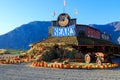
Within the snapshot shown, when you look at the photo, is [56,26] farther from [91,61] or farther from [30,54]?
[91,61]

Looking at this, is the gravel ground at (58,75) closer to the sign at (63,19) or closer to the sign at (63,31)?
the sign at (63,31)

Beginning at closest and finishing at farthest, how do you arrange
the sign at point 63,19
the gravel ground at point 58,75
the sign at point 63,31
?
the gravel ground at point 58,75, the sign at point 63,19, the sign at point 63,31

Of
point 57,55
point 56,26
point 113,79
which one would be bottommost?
point 113,79

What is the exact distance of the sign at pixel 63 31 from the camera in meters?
49.8

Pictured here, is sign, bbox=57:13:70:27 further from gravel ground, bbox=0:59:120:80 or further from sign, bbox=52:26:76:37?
gravel ground, bbox=0:59:120:80

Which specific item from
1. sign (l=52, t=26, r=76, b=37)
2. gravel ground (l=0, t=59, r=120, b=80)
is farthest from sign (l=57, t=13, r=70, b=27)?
gravel ground (l=0, t=59, r=120, b=80)

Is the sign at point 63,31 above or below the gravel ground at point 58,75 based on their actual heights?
above

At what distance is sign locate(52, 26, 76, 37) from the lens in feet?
163

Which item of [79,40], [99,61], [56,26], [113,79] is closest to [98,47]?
[79,40]

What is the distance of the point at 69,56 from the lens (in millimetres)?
42281

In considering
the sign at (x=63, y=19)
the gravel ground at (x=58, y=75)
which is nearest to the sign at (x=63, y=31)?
the sign at (x=63, y=19)

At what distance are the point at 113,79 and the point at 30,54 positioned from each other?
25995 mm

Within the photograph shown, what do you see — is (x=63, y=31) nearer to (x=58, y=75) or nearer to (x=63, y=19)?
(x=63, y=19)

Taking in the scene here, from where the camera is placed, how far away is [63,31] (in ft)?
168
